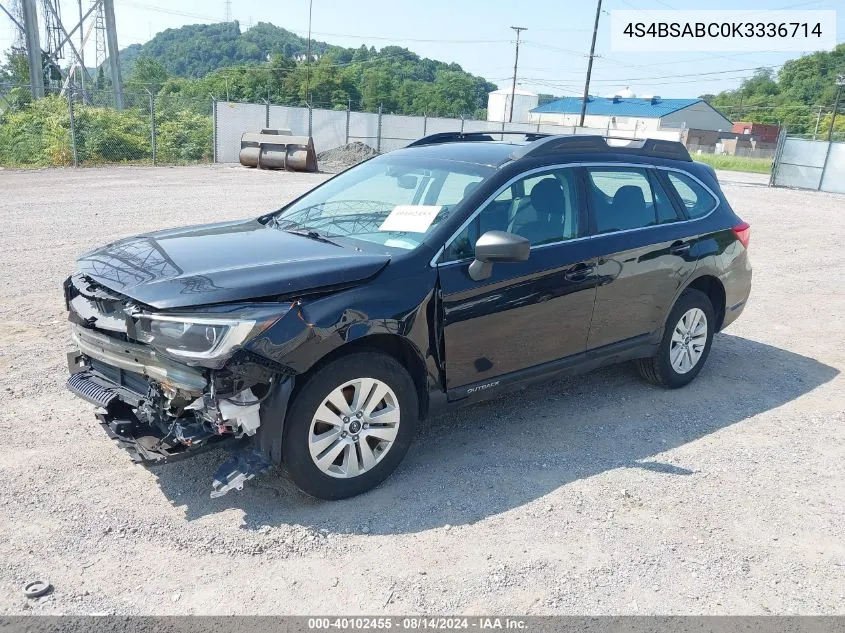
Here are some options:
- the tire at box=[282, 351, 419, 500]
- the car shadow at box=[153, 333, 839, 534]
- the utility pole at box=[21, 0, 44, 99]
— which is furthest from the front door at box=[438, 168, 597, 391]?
the utility pole at box=[21, 0, 44, 99]

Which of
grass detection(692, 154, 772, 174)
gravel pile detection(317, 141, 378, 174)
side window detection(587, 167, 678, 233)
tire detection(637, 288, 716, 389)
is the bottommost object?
grass detection(692, 154, 772, 174)

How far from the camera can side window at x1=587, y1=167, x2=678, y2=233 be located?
15.6 feet

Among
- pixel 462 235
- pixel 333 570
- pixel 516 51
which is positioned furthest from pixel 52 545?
pixel 516 51

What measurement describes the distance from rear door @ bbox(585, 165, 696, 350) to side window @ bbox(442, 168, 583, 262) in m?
0.20

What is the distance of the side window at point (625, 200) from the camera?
477 cm

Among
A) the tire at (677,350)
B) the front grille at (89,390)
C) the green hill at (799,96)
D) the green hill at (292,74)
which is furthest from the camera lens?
the green hill at (799,96)

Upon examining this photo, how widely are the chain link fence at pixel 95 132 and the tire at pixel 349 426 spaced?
781 inches

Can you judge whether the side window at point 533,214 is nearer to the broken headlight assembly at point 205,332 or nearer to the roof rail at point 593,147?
the roof rail at point 593,147

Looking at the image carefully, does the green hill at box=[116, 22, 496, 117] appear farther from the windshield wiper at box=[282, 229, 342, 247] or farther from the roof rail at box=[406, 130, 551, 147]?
the windshield wiper at box=[282, 229, 342, 247]

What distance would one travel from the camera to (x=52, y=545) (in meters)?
3.21

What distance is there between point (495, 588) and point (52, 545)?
2.03m

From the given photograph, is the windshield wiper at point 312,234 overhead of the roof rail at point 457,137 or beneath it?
beneath

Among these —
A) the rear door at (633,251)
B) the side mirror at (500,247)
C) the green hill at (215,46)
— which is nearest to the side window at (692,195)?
the rear door at (633,251)

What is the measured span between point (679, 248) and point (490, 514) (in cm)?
268
